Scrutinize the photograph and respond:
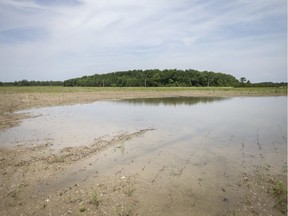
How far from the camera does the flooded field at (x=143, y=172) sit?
320 inches

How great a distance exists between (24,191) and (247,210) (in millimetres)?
7472

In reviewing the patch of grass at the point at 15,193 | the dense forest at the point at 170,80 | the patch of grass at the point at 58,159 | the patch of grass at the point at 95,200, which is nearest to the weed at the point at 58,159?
the patch of grass at the point at 58,159

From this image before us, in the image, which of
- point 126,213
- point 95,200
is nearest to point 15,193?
point 95,200

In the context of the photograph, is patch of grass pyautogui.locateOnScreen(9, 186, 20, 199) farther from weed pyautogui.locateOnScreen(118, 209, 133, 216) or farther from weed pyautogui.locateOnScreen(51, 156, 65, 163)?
weed pyautogui.locateOnScreen(118, 209, 133, 216)

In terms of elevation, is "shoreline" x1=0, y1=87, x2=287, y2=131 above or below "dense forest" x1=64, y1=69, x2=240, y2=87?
below

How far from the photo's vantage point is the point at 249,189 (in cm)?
916

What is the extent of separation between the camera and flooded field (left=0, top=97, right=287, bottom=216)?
8.12 metres

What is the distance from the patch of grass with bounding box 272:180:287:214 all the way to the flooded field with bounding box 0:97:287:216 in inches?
2.3

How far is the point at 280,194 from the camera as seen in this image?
8.69 m

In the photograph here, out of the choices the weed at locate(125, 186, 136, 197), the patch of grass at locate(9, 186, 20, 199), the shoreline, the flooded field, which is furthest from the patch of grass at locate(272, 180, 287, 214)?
the shoreline

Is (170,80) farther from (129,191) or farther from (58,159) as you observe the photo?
(129,191)

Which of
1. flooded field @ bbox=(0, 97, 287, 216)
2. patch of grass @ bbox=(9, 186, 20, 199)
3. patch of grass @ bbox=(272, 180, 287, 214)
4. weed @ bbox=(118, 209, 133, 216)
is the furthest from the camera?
patch of grass @ bbox=(9, 186, 20, 199)

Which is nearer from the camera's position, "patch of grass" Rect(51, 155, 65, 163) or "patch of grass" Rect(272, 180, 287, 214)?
"patch of grass" Rect(272, 180, 287, 214)

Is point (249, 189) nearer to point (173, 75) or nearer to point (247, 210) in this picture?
point (247, 210)
